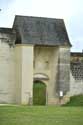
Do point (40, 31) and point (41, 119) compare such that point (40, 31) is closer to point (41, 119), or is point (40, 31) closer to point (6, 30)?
point (6, 30)

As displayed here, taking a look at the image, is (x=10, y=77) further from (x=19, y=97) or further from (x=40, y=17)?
(x=40, y=17)

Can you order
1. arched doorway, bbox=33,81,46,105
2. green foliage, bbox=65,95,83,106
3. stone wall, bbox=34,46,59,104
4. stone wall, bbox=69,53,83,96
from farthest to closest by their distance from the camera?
1. stone wall, bbox=69,53,83,96
2. stone wall, bbox=34,46,59,104
3. green foliage, bbox=65,95,83,106
4. arched doorway, bbox=33,81,46,105

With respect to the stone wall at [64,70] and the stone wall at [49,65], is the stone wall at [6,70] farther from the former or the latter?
the stone wall at [64,70]

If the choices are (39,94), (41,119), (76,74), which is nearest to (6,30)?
(39,94)

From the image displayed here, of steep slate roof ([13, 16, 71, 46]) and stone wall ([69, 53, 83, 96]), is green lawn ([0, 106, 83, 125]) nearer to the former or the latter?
steep slate roof ([13, 16, 71, 46])

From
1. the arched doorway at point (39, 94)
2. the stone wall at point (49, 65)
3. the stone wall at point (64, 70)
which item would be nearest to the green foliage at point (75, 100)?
the stone wall at point (64, 70)

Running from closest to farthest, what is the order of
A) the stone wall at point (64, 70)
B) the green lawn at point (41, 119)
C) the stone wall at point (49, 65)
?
1. the green lawn at point (41, 119)
2. the stone wall at point (64, 70)
3. the stone wall at point (49, 65)

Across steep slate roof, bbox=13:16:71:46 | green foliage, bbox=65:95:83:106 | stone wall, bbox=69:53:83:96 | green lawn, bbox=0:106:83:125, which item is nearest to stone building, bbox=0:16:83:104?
steep slate roof, bbox=13:16:71:46

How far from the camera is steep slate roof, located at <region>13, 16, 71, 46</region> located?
39.3m

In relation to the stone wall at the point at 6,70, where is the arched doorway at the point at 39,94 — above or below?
below

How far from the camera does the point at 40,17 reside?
41469 millimetres

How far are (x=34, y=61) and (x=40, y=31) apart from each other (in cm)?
211

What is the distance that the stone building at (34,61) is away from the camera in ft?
127

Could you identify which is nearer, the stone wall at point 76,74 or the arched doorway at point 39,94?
the arched doorway at point 39,94
